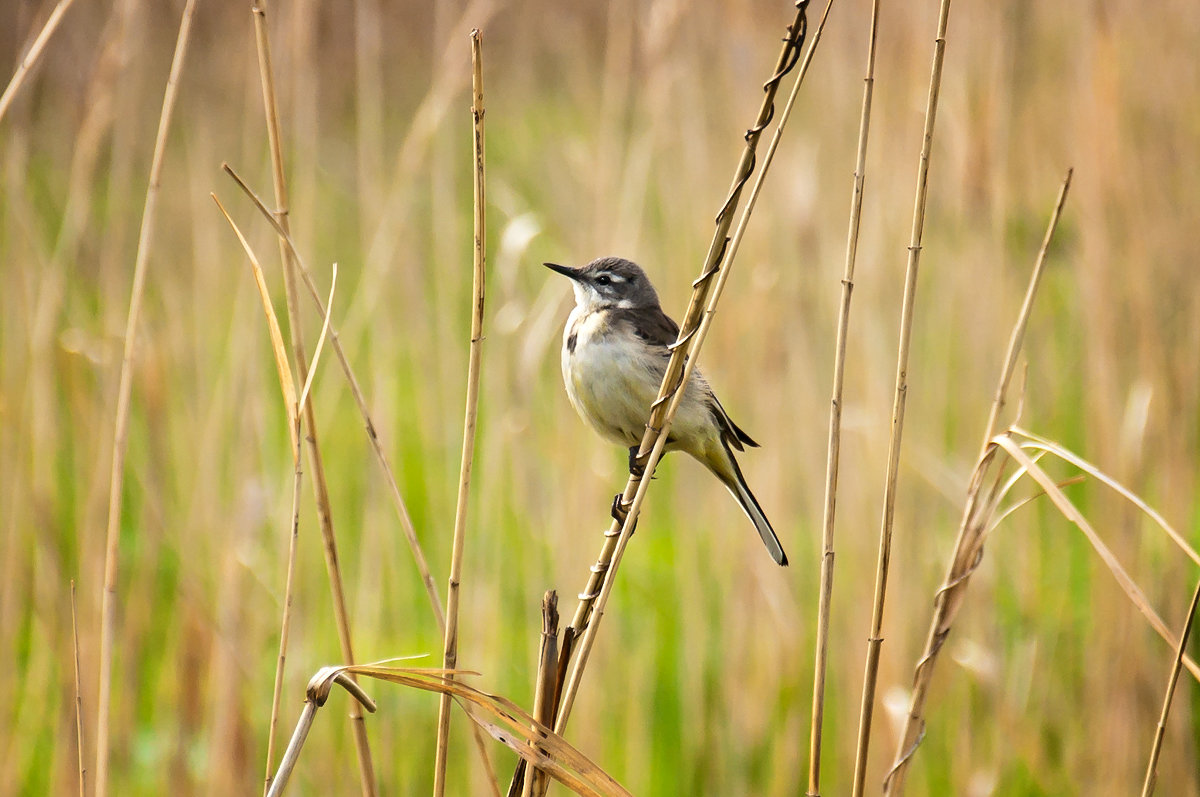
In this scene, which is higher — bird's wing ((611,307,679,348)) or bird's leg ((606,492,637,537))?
bird's wing ((611,307,679,348))

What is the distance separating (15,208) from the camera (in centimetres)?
206

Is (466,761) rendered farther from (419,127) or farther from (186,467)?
(419,127)

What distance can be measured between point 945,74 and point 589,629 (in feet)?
7.31

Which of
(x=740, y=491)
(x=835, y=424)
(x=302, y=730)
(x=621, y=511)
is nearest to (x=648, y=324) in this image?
(x=740, y=491)

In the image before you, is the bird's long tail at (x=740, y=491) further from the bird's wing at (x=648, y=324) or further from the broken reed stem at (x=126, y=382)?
the broken reed stem at (x=126, y=382)

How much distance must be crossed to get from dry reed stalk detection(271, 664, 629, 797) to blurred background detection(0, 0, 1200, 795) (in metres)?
1.22

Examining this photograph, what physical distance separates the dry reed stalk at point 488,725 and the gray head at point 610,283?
1322mm

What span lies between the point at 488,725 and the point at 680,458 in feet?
5.96

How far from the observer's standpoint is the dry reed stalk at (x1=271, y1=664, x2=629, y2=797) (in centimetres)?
106

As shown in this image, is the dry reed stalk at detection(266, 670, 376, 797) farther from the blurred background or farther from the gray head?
the gray head

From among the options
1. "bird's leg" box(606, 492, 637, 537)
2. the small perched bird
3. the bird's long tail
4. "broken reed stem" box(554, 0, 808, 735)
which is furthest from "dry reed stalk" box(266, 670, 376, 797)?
the bird's long tail

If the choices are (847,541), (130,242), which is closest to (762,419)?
(847,541)

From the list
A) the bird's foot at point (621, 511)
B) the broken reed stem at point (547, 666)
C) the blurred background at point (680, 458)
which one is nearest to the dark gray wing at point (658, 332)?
the blurred background at point (680, 458)

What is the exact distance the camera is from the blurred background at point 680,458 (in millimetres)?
2264
